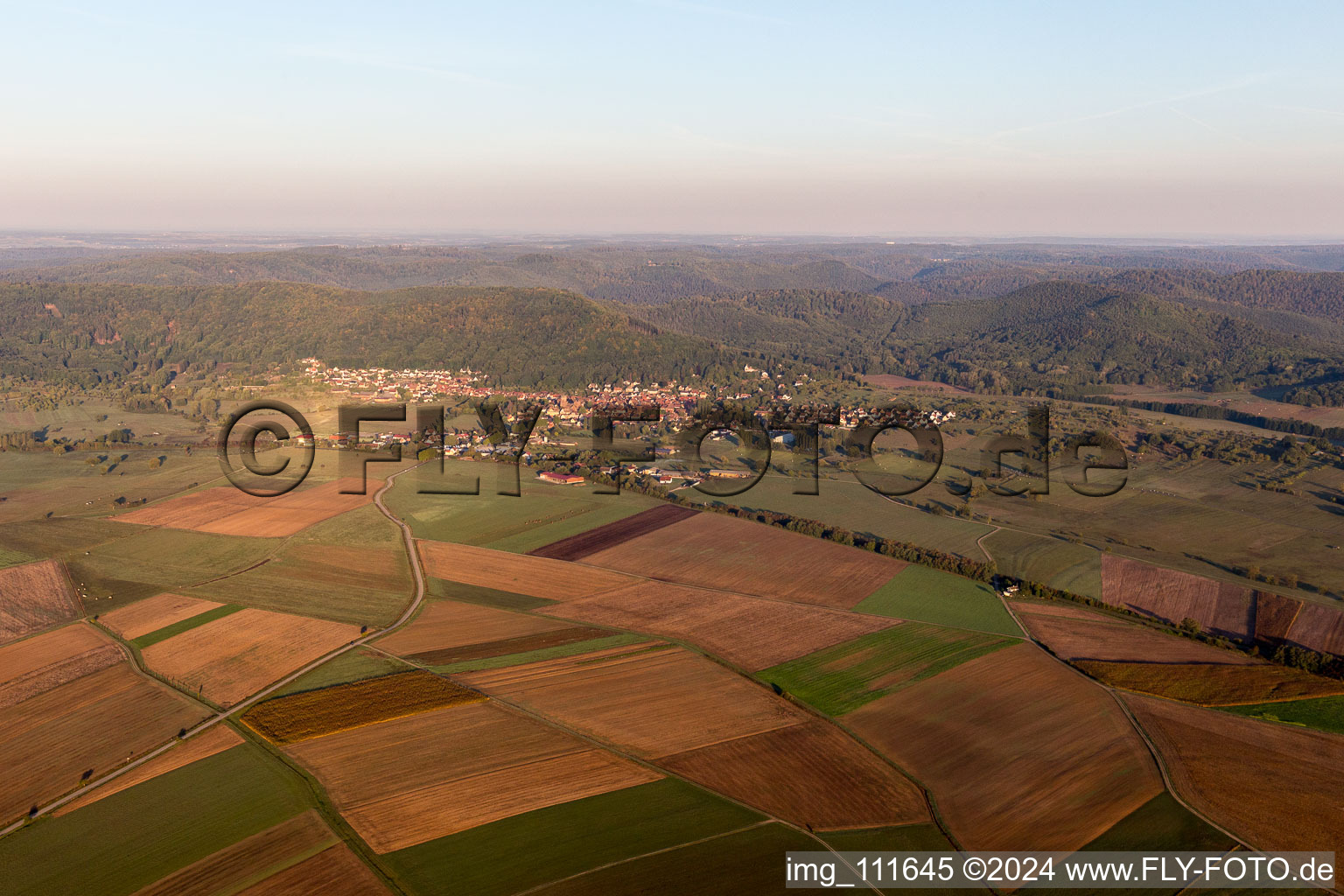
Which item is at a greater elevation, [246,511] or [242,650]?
[246,511]

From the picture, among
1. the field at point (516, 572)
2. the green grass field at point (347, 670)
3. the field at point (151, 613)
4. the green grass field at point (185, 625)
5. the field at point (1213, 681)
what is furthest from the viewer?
the field at point (516, 572)

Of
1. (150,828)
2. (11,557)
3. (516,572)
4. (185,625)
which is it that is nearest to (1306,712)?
(516,572)

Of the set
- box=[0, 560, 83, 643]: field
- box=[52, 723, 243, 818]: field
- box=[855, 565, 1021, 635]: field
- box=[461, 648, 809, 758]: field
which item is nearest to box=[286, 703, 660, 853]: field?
box=[461, 648, 809, 758]: field

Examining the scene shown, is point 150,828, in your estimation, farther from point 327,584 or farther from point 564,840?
point 327,584

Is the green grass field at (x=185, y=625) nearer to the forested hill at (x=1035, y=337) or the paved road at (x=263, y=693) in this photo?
the paved road at (x=263, y=693)

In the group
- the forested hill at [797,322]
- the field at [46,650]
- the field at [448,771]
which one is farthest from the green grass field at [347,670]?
the forested hill at [797,322]

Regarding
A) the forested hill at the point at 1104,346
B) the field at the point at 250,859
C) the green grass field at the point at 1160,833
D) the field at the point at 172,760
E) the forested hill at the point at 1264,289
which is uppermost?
the forested hill at the point at 1264,289
